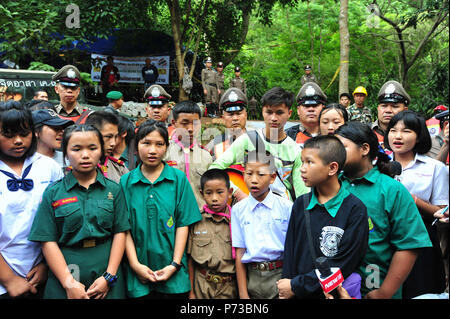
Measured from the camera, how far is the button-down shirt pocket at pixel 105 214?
8.82 ft

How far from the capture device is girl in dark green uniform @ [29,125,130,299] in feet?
8.59

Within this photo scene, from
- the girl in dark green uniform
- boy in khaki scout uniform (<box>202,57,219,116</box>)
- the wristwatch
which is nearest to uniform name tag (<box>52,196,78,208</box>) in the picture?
the girl in dark green uniform

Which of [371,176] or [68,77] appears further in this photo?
[68,77]

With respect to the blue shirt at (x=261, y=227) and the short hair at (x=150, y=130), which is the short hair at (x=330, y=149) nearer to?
the blue shirt at (x=261, y=227)

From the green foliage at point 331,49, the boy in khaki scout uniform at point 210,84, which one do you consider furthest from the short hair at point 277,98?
the green foliage at point 331,49

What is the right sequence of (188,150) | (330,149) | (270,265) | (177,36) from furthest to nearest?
(177,36), (188,150), (270,265), (330,149)

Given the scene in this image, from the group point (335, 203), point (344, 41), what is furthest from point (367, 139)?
point (344, 41)

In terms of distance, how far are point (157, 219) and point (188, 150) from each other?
1.05 m

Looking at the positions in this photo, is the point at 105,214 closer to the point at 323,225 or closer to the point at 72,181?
the point at 72,181

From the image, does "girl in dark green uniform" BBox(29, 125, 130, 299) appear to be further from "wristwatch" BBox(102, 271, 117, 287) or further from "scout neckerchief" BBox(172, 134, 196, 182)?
"scout neckerchief" BBox(172, 134, 196, 182)

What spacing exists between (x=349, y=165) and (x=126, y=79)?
12192 millimetres

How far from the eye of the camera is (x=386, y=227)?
2.55 meters

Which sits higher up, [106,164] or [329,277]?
[106,164]

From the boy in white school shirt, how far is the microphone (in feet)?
Result: 1.99
